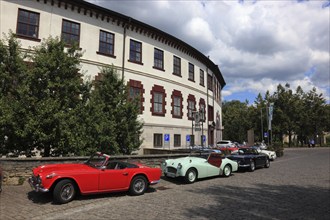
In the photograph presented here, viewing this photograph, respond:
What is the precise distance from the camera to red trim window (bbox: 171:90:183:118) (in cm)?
2689

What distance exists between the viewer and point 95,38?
67.5 ft

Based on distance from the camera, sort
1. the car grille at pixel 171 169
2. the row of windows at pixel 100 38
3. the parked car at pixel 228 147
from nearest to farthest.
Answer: the car grille at pixel 171 169
the row of windows at pixel 100 38
the parked car at pixel 228 147

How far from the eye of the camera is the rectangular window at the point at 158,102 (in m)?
24.9

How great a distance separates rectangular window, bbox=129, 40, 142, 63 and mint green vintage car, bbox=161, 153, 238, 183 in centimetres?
1321

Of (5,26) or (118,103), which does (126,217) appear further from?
(5,26)

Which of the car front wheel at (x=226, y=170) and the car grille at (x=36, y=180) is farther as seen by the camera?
the car front wheel at (x=226, y=170)

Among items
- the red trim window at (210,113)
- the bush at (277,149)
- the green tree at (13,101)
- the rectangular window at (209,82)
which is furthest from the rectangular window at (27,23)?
the bush at (277,149)

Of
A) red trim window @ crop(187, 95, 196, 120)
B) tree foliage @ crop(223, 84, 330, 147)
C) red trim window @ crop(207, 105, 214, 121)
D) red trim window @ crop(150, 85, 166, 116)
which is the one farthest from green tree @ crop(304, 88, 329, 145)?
red trim window @ crop(150, 85, 166, 116)

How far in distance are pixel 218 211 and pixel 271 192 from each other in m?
3.65

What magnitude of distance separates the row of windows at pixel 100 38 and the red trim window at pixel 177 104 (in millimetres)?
2174

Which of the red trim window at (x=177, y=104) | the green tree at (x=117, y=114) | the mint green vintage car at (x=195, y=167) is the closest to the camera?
the mint green vintage car at (x=195, y=167)

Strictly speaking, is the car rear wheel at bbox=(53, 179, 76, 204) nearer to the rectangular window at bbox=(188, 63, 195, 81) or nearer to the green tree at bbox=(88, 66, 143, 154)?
the green tree at bbox=(88, 66, 143, 154)

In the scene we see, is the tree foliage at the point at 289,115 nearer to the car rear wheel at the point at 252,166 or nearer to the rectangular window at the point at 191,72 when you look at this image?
the rectangular window at the point at 191,72

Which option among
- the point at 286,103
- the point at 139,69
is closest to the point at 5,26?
the point at 139,69
